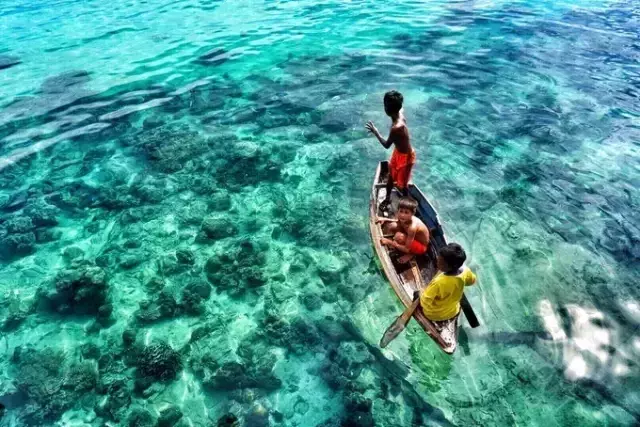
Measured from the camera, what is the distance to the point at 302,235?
10273 millimetres

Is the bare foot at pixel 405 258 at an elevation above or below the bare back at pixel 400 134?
below

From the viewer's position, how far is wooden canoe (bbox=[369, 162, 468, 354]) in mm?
6656

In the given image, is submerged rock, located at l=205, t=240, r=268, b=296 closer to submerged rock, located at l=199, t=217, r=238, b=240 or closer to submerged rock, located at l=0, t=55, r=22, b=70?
submerged rock, located at l=199, t=217, r=238, b=240

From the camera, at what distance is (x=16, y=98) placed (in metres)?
17.3

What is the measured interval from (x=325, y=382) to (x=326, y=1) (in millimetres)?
30226

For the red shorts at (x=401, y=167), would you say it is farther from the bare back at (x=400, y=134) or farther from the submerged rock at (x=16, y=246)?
the submerged rock at (x=16, y=246)

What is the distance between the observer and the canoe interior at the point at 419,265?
6.66 m

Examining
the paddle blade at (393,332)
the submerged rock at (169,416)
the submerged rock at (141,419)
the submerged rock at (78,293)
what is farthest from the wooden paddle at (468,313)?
the submerged rock at (78,293)

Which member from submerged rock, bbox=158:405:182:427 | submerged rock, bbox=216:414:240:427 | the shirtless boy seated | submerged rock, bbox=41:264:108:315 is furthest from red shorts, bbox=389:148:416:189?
submerged rock, bbox=41:264:108:315

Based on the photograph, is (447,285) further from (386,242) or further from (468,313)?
(386,242)

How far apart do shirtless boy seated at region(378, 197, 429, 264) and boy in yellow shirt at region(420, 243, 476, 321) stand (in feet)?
5.18

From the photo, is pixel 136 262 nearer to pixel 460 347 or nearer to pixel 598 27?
pixel 460 347

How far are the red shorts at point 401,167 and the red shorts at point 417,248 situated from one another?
76.4 inches

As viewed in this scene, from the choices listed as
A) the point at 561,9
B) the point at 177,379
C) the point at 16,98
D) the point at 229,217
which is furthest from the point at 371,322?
the point at 561,9
